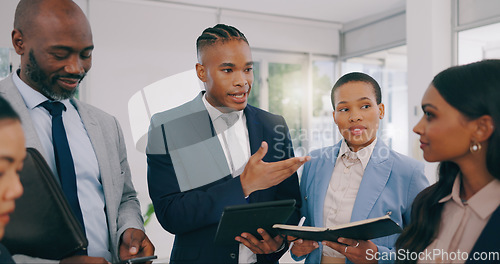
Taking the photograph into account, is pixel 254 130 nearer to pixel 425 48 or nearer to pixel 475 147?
pixel 475 147

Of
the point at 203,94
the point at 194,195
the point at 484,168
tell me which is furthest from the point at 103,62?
the point at 484,168

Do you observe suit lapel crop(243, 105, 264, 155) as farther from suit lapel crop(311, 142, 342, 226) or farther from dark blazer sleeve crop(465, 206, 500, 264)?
dark blazer sleeve crop(465, 206, 500, 264)

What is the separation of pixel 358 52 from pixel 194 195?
5009mm

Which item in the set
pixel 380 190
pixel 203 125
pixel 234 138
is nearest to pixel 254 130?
pixel 234 138

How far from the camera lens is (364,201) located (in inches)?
58.2

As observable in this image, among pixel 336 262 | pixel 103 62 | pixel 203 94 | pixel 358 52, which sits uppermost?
pixel 358 52

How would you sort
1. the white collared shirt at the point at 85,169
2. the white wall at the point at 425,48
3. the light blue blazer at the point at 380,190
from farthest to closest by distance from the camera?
1. the white wall at the point at 425,48
2. the light blue blazer at the point at 380,190
3. the white collared shirt at the point at 85,169

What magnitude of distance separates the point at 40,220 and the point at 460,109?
107 centimetres

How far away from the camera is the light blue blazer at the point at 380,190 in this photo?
1.47 meters

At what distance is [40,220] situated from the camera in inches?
30.6

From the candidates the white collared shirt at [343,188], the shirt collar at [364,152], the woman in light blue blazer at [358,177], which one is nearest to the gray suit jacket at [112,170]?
the woman in light blue blazer at [358,177]

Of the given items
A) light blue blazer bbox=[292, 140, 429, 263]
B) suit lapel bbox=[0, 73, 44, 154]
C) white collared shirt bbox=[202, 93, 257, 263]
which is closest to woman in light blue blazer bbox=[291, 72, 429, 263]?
light blue blazer bbox=[292, 140, 429, 263]

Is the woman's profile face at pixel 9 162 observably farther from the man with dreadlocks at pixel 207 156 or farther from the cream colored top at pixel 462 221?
the cream colored top at pixel 462 221

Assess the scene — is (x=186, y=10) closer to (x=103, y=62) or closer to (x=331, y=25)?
(x=103, y=62)
